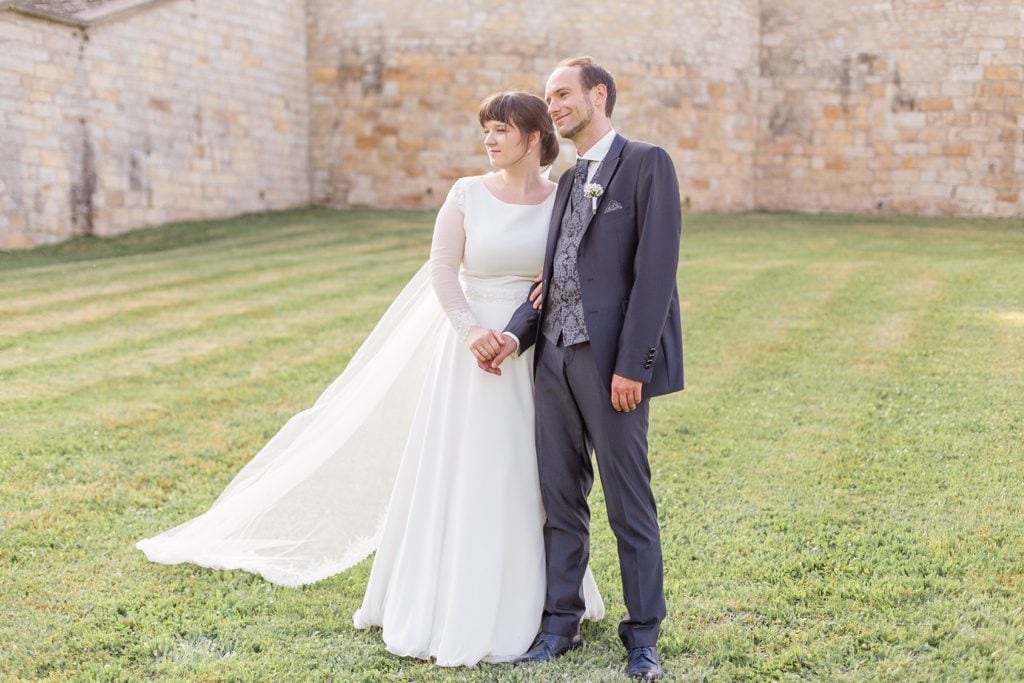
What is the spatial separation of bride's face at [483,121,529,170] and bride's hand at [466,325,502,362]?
0.55 m

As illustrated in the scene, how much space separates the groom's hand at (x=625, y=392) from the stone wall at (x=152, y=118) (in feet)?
38.9

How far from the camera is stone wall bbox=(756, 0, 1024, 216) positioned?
17406mm

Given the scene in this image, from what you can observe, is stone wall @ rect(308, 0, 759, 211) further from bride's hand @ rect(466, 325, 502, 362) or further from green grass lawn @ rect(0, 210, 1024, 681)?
bride's hand @ rect(466, 325, 502, 362)

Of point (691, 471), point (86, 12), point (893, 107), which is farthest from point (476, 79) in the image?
point (691, 471)

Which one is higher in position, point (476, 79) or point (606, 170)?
point (476, 79)

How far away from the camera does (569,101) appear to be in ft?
10.1

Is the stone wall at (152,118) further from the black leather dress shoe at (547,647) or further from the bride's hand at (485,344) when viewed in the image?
the black leather dress shoe at (547,647)

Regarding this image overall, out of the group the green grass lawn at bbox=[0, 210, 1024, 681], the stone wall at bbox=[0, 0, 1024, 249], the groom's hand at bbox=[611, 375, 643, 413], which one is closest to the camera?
the groom's hand at bbox=[611, 375, 643, 413]

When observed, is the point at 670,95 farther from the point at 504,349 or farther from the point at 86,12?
the point at 504,349

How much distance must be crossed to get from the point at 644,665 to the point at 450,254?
1452mm

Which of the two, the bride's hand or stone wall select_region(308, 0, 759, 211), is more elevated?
stone wall select_region(308, 0, 759, 211)

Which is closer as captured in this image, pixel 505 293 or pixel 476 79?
pixel 505 293

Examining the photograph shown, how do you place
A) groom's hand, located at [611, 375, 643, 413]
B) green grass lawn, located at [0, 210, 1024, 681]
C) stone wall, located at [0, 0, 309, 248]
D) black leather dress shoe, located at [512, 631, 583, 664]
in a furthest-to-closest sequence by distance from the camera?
stone wall, located at [0, 0, 309, 248], green grass lawn, located at [0, 210, 1024, 681], black leather dress shoe, located at [512, 631, 583, 664], groom's hand, located at [611, 375, 643, 413]

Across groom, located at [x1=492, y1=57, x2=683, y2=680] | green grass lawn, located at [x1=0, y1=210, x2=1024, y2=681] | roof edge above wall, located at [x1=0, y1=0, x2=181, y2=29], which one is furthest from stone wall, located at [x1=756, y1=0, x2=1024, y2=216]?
groom, located at [x1=492, y1=57, x2=683, y2=680]
